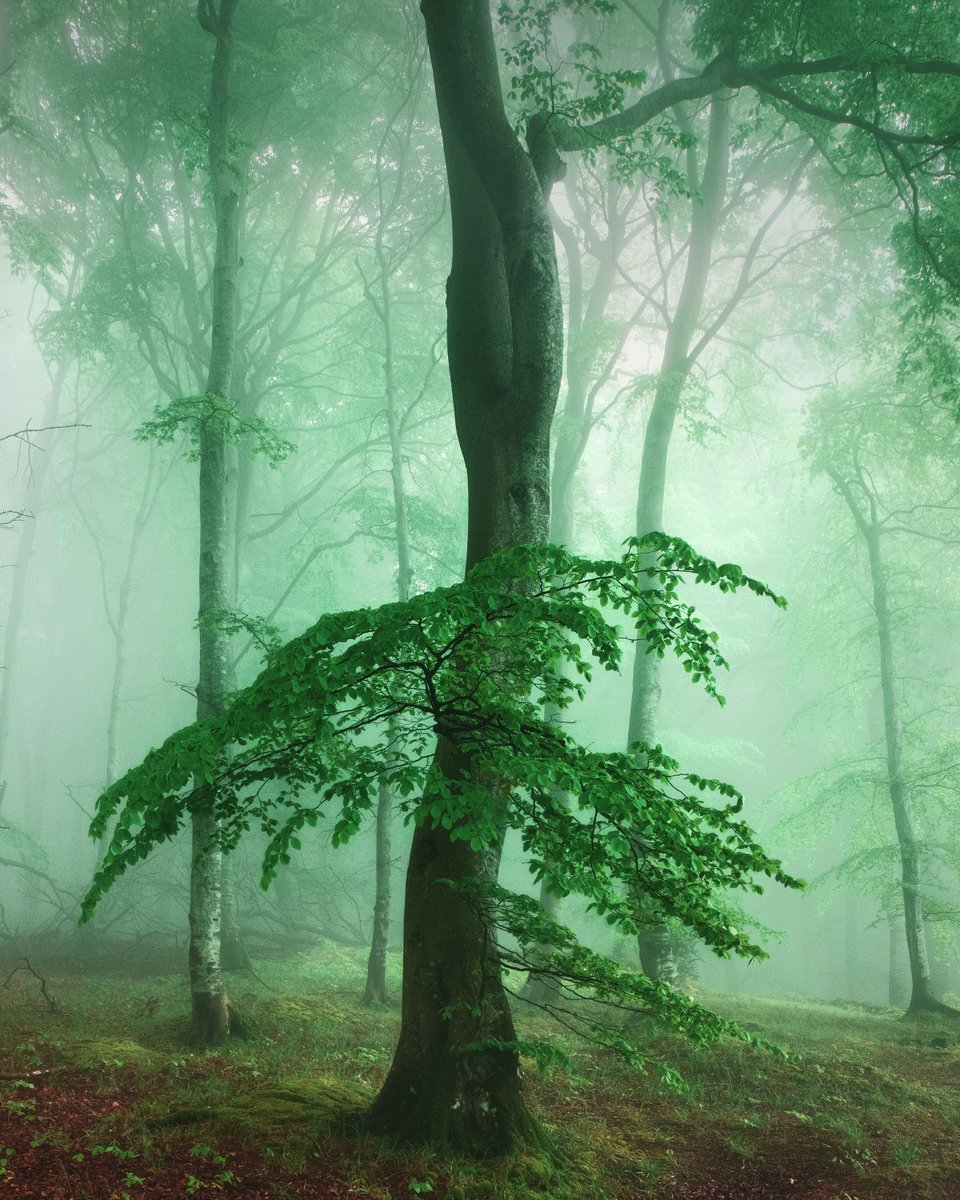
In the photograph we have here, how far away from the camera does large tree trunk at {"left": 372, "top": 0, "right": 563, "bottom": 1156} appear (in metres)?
4.05

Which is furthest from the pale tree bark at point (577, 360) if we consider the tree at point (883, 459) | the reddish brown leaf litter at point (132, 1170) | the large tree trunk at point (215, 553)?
the reddish brown leaf litter at point (132, 1170)

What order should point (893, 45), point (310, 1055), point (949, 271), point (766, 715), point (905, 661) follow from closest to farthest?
point (310, 1055)
point (893, 45)
point (949, 271)
point (905, 661)
point (766, 715)

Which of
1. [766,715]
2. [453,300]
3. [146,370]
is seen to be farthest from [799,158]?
[766,715]

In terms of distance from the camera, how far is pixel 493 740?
315 cm

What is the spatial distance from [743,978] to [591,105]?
27653mm

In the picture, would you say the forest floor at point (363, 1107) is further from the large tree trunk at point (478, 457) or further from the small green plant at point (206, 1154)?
the large tree trunk at point (478, 457)

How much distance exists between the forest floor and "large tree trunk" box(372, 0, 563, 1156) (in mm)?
317

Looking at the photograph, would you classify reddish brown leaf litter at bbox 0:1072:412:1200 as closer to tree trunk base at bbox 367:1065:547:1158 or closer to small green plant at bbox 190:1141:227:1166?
small green plant at bbox 190:1141:227:1166

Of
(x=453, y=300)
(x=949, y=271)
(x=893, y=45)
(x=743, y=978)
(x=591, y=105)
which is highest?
(x=893, y=45)

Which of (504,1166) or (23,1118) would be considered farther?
(23,1118)

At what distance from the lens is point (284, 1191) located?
3441mm

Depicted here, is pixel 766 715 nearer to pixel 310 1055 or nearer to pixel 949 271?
pixel 949 271

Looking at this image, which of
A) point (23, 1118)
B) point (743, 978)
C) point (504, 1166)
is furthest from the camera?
point (743, 978)

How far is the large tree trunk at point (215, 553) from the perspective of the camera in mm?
7402
